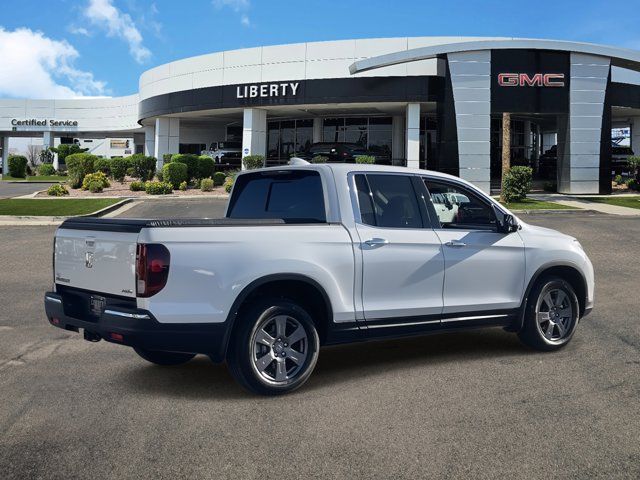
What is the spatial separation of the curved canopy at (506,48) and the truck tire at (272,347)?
26.4 meters

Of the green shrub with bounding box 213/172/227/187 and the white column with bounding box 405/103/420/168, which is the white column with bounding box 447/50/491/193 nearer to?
the white column with bounding box 405/103/420/168

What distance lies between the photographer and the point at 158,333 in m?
4.41

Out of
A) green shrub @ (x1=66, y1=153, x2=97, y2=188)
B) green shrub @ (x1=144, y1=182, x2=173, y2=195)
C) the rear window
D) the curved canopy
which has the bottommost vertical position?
the rear window

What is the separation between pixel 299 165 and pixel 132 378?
239cm

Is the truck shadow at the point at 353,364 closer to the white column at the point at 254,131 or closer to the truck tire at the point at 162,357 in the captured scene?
the truck tire at the point at 162,357

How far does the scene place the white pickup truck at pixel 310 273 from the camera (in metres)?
4.45

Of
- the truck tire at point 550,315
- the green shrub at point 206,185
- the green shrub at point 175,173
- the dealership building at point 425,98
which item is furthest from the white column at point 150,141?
the truck tire at point 550,315

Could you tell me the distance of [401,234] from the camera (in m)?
5.37

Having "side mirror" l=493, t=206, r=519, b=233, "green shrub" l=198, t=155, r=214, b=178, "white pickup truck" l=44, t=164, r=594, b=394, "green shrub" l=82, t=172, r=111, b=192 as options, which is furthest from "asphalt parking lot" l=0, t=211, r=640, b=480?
"green shrub" l=198, t=155, r=214, b=178

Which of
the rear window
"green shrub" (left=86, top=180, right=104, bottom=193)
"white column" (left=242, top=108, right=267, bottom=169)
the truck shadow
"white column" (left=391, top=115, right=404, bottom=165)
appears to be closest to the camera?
the truck shadow

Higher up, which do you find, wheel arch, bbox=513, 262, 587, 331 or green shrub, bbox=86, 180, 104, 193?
green shrub, bbox=86, 180, 104, 193

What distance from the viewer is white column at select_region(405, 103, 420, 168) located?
3316cm

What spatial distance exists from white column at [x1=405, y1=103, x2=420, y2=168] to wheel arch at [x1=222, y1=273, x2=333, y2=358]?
28863 millimetres

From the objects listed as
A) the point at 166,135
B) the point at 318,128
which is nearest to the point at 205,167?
the point at 318,128
